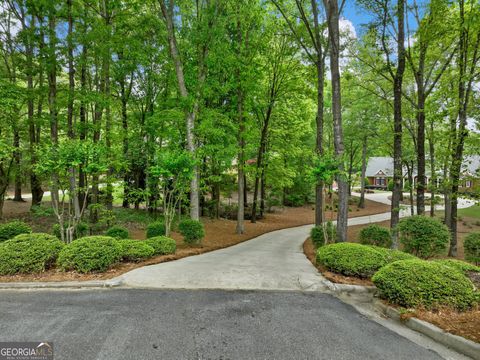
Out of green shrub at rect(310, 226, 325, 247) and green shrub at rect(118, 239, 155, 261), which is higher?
green shrub at rect(118, 239, 155, 261)

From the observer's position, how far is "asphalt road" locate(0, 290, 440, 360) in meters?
2.74

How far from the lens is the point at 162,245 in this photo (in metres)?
6.89

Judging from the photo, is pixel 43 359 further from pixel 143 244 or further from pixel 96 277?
pixel 143 244

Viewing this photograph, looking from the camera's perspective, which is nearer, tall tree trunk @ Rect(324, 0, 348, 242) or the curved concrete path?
the curved concrete path

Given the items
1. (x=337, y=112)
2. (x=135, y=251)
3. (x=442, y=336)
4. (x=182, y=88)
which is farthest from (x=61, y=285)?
(x=337, y=112)

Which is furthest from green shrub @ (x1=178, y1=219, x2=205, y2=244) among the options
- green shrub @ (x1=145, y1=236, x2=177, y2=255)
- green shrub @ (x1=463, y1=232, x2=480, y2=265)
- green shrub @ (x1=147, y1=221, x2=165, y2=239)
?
green shrub @ (x1=463, y1=232, x2=480, y2=265)

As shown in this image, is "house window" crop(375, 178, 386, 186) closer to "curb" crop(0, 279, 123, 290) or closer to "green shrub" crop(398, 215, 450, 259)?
"green shrub" crop(398, 215, 450, 259)

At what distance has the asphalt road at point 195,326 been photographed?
108 inches

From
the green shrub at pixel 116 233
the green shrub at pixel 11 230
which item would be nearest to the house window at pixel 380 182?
the green shrub at pixel 116 233

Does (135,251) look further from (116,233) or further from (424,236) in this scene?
(424,236)

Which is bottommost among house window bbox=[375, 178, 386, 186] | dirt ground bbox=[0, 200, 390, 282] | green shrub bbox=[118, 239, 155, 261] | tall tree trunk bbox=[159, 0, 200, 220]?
dirt ground bbox=[0, 200, 390, 282]

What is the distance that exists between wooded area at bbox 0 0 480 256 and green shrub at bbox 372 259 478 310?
323cm

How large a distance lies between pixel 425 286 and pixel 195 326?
3718 millimetres

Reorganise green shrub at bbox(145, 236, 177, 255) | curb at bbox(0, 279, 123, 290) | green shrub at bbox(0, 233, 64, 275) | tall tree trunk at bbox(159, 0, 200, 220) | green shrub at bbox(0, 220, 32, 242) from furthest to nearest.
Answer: tall tree trunk at bbox(159, 0, 200, 220)
green shrub at bbox(145, 236, 177, 255)
green shrub at bbox(0, 220, 32, 242)
green shrub at bbox(0, 233, 64, 275)
curb at bbox(0, 279, 123, 290)
